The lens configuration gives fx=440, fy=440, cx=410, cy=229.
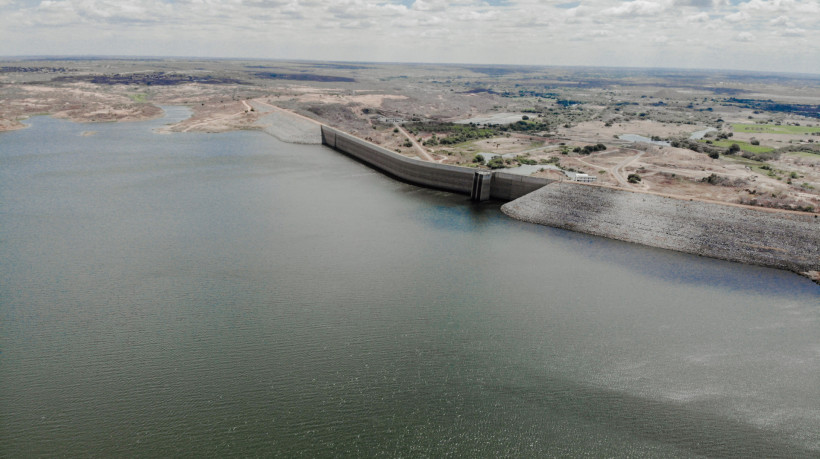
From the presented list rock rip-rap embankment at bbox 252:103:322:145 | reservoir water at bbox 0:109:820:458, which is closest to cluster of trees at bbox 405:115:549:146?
rock rip-rap embankment at bbox 252:103:322:145

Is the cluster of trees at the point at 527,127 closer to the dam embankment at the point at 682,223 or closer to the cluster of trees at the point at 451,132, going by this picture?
the cluster of trees at the point at 451,132

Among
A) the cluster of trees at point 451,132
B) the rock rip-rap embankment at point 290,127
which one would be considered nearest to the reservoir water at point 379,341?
the cluster of trees at point 451,132

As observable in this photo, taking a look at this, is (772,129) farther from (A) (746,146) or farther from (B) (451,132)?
(B) (451,132)

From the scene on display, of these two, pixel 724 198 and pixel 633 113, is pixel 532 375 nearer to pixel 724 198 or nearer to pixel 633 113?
pixel 724 198

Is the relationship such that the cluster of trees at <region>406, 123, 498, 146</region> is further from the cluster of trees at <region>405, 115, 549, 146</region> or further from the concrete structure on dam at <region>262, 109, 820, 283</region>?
the concrete structure on dam at <region>262, 109, 820, 283</region>

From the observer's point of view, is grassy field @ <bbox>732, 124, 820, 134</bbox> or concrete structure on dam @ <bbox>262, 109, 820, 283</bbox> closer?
concrete structure on dam @ <bbox>262, 109, 820, 283</bbox>
